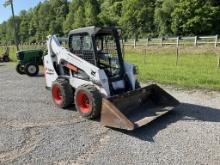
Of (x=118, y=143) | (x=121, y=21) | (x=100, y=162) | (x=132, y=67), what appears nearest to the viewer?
(x=100, y=162)

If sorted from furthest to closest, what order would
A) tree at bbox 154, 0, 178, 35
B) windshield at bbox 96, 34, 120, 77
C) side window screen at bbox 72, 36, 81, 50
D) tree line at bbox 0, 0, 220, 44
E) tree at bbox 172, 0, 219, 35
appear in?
tree at bbox 154, 0, 178, 35 < tree line at bbox 0, 0, 220, 44 < tree at bbox 172, 0, 219, 35 < side window screen at bbox 72, 36, 81, 50 < windshield at bbox 96, 34, 120, 77

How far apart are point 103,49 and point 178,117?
2521mm

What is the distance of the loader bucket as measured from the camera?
6.56m

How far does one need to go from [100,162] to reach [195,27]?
2118 inches

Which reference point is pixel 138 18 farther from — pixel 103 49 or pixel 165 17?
pixel 103 49

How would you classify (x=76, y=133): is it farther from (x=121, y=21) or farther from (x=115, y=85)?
(x=121, y=21)

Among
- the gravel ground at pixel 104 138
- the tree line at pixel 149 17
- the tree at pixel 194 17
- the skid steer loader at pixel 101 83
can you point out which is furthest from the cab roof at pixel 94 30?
the tree at pixel 194 17

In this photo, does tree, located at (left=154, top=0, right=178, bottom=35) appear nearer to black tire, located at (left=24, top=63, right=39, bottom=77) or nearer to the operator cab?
black tire, located at (left=24, top=63, right=39, bottom=77)

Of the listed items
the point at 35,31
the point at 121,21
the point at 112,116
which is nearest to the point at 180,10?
the point at 121,21

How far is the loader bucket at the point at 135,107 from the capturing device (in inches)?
258

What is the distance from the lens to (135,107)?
298 inches

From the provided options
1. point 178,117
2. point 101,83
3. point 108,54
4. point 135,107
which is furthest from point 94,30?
point 178,117

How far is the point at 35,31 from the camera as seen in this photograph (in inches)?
4697

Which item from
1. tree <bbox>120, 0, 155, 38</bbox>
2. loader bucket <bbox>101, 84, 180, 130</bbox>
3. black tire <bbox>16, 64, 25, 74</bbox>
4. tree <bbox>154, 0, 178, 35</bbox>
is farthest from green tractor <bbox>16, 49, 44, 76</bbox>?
tree <bbox>120, 0, 155, 38</bbox>
